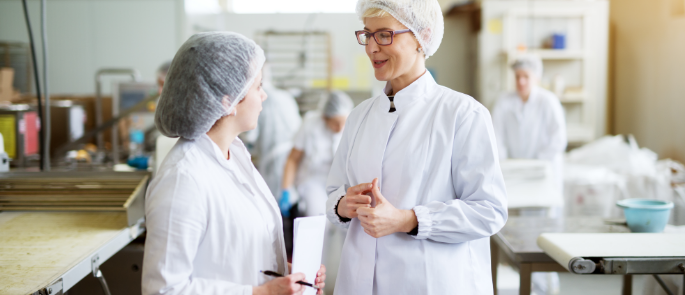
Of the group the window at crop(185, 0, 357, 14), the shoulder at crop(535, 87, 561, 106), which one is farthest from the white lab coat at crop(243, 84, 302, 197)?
the shoulder at crop(535, 87, 561, 106)

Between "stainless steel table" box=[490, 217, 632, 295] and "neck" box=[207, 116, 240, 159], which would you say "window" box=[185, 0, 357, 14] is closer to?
"stainless steel table" box=[490, 217, 632, 295]

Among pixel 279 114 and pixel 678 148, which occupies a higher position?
pixel 279 114

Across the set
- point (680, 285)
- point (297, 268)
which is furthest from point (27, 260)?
point (680, 285)

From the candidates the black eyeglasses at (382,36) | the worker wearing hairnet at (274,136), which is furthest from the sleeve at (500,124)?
the black eyeglasses at (382,36)

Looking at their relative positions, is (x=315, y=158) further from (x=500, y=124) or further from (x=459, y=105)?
(x=459, y=105)

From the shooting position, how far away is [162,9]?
15.8 ft

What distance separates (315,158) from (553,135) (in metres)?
1.62

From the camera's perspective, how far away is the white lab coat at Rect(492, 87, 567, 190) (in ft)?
10.9

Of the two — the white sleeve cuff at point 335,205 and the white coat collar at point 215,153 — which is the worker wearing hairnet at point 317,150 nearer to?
the white sleeve cuff at point 335,205

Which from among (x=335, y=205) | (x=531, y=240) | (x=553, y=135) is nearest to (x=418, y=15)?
(x=335, y=205)

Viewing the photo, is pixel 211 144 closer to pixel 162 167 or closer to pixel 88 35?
pixel 162 167

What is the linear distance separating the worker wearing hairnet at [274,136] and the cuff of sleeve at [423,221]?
2.69m

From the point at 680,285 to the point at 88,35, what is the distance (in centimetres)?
513

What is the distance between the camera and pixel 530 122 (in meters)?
3.44
